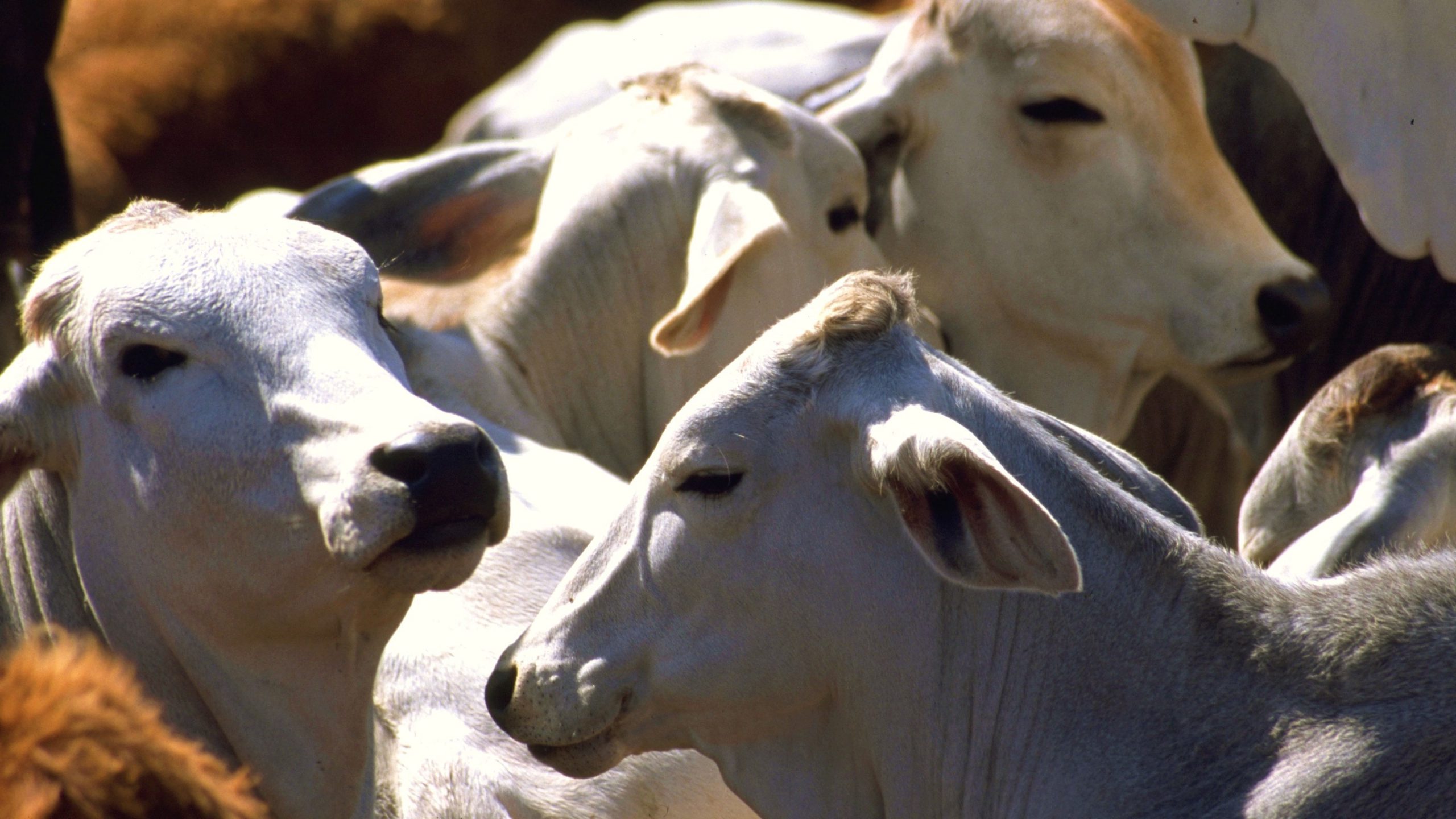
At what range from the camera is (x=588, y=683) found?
271cm

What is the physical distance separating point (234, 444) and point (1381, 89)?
2.28 metres

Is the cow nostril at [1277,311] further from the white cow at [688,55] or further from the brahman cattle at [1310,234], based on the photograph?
the white cow at [688,55]

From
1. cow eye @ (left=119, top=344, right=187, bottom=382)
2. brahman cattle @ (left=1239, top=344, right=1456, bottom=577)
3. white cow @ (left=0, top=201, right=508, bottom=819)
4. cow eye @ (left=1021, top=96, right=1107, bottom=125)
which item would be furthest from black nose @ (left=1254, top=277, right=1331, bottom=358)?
cow eye @ (left=119, top=344, right=187, bottom=382)

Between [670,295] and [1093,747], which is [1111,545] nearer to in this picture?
[1093,747]

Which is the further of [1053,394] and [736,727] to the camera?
[1053,394]

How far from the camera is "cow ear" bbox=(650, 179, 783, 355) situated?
12.6ft

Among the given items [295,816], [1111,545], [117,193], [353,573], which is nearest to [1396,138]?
[1111,545]

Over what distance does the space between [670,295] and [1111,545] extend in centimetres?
205

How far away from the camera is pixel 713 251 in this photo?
4.10 meters

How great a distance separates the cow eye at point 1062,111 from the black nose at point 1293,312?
2.11ft

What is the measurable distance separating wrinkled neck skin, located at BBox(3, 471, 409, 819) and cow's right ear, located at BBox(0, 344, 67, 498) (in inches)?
3.9

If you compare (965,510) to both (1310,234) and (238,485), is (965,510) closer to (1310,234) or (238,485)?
(238,485)

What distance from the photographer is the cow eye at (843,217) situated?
4.63m

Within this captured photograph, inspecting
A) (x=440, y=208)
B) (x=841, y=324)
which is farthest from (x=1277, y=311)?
(x=841, y=324)
